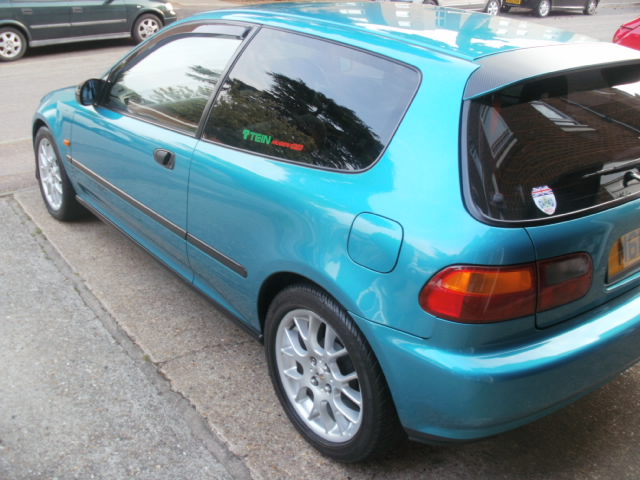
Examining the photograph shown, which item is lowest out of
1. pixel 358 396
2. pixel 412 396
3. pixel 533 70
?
pixel 358 396

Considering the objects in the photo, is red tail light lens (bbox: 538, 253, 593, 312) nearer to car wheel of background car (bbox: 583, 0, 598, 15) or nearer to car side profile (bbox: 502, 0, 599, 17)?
car side profile (bbox: 502, 0, 599, 17)

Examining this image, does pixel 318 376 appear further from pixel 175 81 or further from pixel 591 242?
pixel 175 81

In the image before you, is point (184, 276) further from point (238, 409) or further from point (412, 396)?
point (412, 396)

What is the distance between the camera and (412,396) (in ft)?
7.23

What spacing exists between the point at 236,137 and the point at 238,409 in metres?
1.18

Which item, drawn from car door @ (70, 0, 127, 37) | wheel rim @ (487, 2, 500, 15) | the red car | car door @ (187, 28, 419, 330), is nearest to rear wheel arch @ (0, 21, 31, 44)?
car door @ (70, 0, 127, 37)

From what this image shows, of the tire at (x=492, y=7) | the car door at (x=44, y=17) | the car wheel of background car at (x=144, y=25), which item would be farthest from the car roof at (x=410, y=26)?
the tire at (x=492, y=7)

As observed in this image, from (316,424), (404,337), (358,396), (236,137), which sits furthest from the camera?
(236,137)

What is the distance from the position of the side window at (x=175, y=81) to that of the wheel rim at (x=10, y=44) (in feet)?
26.7

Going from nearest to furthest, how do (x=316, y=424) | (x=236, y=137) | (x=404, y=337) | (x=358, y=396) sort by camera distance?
(x=404, y=337), (x=358, y=396), (x=316, y=424), (x=236, y=137)

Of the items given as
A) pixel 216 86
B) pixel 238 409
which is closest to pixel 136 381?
pixel 238 409

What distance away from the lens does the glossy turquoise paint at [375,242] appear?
7.06ft

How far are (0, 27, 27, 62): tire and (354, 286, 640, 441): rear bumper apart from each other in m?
10.4

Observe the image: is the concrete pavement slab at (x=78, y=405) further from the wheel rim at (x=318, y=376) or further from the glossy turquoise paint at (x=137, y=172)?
the glossy turquoise paint at (x=137, y=172)
